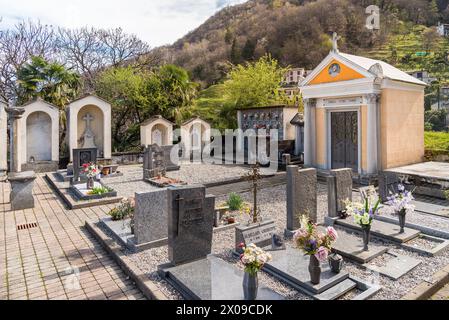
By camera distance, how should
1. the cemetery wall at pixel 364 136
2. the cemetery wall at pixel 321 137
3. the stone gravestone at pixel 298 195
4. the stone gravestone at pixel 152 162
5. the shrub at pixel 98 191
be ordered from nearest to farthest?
the stone gravestone at pixel 298 195 < the shrub at pixel 98 191 < the cemetery wall at pixel 364 136 < the stone gravestone at pixel 152 162 < the cemetery wall at pixel 321 137

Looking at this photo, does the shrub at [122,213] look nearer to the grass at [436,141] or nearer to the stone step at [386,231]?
the stone step at [386,231]

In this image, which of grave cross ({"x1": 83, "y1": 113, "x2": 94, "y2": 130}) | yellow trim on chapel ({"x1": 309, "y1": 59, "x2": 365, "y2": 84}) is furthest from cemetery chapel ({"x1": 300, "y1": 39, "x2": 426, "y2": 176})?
grave cross ({"x1": 83, "y1": 113, "x2": 94, "y2": 130})

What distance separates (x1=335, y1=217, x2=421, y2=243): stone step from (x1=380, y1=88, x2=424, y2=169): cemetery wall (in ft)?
19.7

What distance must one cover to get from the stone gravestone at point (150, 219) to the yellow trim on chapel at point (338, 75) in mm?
9742

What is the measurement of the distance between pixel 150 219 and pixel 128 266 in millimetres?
1181

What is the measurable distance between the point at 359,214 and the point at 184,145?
56.7 feet

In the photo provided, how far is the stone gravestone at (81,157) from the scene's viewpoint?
12609mm

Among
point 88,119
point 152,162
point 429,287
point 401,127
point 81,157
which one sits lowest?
point 429,287

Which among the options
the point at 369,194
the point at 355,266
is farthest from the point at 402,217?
the point at 355,266

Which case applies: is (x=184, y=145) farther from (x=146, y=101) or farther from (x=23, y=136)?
→ (x=23, y=136)

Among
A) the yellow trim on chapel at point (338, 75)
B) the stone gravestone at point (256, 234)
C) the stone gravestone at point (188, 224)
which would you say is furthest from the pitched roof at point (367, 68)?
the stone gravestone at point (188, 224)

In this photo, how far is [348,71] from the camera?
12.4 m

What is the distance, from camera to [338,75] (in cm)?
1280

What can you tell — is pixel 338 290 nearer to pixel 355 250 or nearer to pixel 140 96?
pixel 355 250
